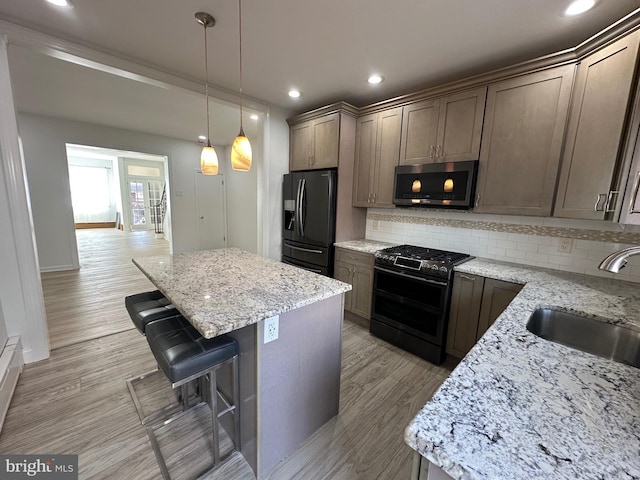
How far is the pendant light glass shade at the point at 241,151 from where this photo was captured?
1740 millimetres

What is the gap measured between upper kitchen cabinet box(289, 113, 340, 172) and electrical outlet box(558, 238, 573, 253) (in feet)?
7.18

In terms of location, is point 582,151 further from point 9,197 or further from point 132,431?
point 9,197

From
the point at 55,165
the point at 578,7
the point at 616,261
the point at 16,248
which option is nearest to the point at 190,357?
the point at 616,261

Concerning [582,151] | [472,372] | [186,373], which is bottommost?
[186,373]

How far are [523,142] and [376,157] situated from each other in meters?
1.34

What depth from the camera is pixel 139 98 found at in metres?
3.40

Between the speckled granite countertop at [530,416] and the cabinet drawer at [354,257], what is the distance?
5.77 ft

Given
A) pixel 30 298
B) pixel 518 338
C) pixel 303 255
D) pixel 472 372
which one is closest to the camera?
pixel 472 372

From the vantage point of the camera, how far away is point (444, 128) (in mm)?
2430

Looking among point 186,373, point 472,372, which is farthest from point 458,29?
point 186,373

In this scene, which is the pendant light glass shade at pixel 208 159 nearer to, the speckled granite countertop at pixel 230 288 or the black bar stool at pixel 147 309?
the speckled granite countertop at pixel 230 288

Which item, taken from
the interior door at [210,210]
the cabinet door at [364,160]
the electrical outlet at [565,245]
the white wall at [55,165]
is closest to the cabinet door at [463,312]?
the electrical outlet at [565,245]

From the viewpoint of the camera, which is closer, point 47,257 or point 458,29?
point 458,29

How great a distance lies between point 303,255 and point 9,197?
8.53 feet
